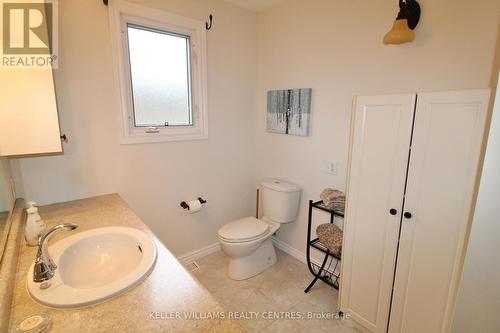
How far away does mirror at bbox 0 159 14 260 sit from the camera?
1.03 metres

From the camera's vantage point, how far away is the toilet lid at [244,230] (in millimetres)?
2123

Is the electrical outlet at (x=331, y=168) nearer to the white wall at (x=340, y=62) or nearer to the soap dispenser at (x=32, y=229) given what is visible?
the white wall at (x=340, y=62)

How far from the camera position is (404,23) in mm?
1467

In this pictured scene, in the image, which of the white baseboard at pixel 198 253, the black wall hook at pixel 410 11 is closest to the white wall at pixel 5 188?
the white baseboard at pixel 198 253

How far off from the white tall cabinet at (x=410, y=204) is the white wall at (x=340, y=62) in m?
0.46

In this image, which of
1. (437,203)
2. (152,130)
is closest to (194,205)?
(152,130)

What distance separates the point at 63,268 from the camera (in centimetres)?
105

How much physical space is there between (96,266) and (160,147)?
1163 mm

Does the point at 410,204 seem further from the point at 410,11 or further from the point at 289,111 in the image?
the point at 289,111

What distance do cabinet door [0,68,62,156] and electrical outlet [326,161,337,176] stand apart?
1956mm

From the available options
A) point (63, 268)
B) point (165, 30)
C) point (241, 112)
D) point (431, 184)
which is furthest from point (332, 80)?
point (63, 268)

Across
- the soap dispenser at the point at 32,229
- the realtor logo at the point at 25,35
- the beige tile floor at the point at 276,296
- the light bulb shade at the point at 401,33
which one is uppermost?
the light bulb shade at the point at 401,33

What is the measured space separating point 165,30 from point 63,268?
188cm

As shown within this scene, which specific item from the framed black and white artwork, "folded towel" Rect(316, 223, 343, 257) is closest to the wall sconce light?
the framed black and white artwork
